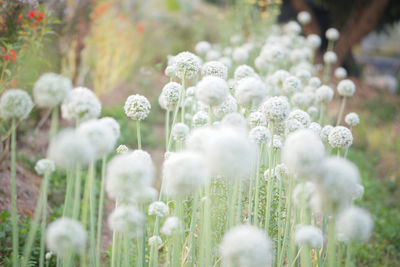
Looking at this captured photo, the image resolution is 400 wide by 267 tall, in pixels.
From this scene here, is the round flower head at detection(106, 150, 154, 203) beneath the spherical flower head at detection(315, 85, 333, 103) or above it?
beneath

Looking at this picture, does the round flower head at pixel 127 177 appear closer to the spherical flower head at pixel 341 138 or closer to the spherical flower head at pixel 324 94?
the spherical flower head at pixel 341 138

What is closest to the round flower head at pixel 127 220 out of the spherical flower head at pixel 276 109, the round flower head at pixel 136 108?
the round flower head at pixel 136 108

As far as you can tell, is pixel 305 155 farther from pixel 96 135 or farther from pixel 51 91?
pixel 51 91

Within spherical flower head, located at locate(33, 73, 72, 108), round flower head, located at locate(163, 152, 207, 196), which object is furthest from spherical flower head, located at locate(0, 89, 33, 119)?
round flower head, located at locate(163, 152, 207, 196)

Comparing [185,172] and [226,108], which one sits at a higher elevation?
[226,108]

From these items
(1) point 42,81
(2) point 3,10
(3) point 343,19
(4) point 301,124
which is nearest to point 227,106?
(4) point 301,124

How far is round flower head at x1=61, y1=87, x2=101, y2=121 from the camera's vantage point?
5.52 feet

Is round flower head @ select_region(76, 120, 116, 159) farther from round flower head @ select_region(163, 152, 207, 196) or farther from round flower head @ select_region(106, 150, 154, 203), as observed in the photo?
round flower head @ select_region(163, 152, 207, 196)

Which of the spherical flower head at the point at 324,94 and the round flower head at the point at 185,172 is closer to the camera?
the round flower head at the point at 185,172

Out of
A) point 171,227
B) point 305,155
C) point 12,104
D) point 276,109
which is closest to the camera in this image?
point 305,155

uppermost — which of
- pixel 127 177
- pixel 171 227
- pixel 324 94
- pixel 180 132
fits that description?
pixel 324 94

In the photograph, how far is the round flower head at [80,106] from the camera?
168 cm

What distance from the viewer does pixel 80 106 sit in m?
1.68

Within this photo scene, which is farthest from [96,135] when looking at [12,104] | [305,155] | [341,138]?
[341,138]
